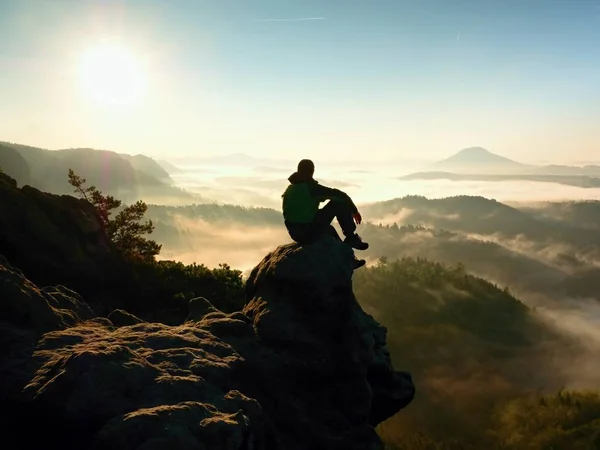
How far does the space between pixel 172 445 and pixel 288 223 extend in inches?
331

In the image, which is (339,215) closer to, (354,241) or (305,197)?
(354,241)

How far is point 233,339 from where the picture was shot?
12.8 metres

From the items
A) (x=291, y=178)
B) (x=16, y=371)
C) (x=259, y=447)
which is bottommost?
(x=259, y=447)

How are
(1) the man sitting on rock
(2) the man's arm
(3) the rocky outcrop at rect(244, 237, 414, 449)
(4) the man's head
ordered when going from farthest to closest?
(4) the man's head
(1) the man sitting on rock
(2) the man's arm
(3) the rocky outcrop at rect(244, 237, 414, 449)

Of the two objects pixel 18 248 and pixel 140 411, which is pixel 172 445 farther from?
pixel 18 248

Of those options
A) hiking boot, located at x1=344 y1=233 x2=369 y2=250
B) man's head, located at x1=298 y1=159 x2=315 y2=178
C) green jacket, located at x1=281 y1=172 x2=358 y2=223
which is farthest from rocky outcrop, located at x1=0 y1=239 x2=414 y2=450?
man's head, located at x1=298 y1=159 x2=315 y2=178

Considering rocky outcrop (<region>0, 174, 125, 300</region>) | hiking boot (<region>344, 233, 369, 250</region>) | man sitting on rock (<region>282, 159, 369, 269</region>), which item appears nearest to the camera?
man sitting on rock (<region>282, 159, 369, 269</region>)

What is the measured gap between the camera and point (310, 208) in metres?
14.1

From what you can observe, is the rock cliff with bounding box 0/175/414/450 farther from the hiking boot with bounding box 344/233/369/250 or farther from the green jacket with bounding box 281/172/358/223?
the green jacket with bounding box 281/172/358/223

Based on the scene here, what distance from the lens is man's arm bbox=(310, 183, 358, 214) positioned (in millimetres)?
13953

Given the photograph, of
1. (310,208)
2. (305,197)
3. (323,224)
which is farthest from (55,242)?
(323,224)

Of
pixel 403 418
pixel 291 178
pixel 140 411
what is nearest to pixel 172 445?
pixel 140 411

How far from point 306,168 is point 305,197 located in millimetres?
909

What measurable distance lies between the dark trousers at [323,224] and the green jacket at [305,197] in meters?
0.17
